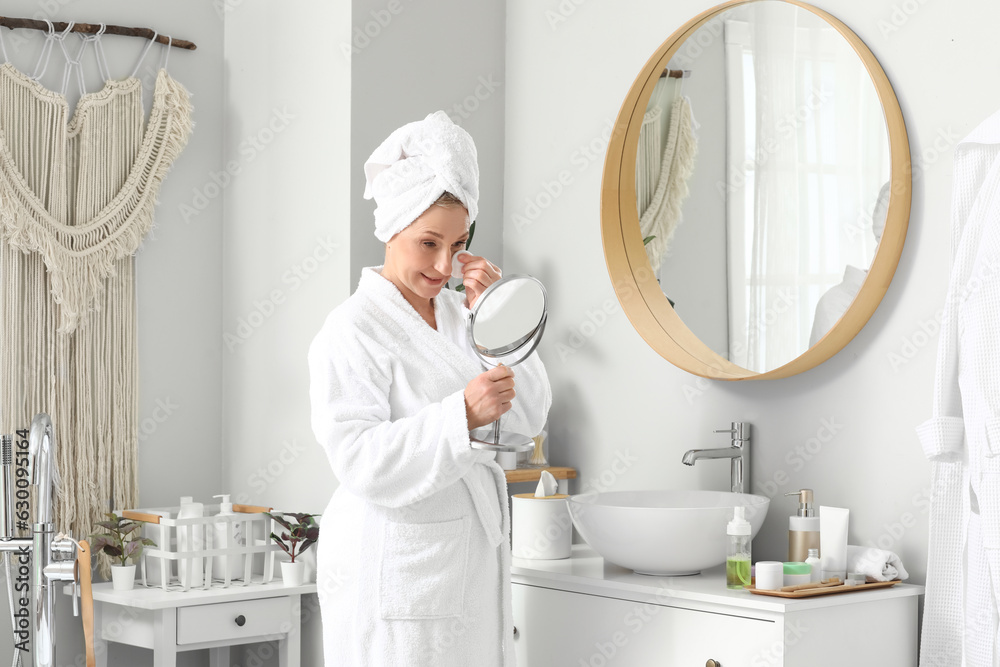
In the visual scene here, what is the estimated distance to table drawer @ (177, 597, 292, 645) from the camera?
2.37 metres

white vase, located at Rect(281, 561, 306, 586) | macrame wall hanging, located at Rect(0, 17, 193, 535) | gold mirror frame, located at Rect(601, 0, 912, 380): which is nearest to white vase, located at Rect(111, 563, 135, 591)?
macrame wall hanging, located at Rect(0, 17, 193, 535)

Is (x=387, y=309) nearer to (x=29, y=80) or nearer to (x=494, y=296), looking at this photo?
(x=494, y=296)

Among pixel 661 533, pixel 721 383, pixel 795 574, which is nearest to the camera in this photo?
pixel 795 574

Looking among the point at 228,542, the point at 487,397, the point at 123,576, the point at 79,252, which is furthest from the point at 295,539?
the point at 487,397

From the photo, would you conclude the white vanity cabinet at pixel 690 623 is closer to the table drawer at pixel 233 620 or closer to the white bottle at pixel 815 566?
the white bottle at pixel 815 566

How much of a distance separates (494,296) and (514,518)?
81cm

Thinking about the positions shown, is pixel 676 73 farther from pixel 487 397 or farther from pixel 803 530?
pixel 487 397

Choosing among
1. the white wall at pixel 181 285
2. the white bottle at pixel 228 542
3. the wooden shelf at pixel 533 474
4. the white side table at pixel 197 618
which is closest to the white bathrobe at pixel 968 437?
the wooden shelf at pixel 533 474

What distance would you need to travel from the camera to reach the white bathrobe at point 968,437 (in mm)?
1730

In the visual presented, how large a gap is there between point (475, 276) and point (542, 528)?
2.35ft

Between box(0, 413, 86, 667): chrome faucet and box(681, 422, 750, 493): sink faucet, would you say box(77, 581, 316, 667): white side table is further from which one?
box(681, 422, 750, 493): sink faucet

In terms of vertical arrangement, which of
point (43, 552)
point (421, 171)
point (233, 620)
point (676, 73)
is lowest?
point (233, 620)

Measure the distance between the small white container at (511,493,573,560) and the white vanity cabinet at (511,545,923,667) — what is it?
0.06 meters

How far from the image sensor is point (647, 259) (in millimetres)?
2445
